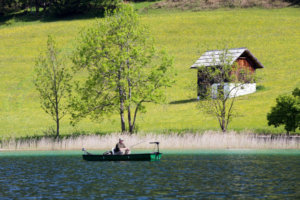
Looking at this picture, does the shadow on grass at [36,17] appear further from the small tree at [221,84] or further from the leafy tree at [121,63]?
the leafy tree at [121,63]

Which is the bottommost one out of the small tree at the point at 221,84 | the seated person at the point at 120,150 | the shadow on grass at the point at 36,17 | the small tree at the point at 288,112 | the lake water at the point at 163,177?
the lake water at the point at 163,177

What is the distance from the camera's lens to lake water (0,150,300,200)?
24.2 metres

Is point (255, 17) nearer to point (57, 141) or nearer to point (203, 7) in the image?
point (203, 7)

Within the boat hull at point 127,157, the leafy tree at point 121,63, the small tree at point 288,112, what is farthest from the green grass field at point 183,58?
the boat hull at point 127,157

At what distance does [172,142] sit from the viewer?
1848 inches

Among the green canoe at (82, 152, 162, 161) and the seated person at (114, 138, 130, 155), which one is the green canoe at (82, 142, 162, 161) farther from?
the seated person at (114, 138, 130, 155)

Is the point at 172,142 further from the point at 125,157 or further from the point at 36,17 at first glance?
the point at 36,17

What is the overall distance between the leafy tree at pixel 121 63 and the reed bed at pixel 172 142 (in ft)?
13.2

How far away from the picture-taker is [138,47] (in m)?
51.7

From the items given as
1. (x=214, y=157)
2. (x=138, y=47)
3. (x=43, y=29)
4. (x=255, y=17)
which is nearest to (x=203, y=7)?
(x=255, y=17)

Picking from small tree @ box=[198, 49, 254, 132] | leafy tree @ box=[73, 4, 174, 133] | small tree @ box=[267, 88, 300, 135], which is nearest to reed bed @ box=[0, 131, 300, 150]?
small tree @ box=[267, 88, 300, 135]

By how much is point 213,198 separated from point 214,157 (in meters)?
18.8

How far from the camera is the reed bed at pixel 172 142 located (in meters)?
46.1

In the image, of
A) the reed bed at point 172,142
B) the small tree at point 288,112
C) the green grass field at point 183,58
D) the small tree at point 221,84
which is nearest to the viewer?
the reed bed at point 172,142
